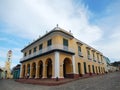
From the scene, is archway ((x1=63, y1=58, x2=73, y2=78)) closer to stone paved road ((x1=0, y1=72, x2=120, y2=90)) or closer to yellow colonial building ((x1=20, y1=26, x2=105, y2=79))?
yellow colonial building ((x1=20, y1=26, x2=105, y2=79))

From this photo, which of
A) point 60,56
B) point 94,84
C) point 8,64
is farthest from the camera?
point 8,64

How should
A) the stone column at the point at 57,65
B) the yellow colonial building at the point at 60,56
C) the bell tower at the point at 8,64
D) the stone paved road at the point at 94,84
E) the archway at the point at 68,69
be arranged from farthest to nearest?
1. the bell tower at the point at 8,64
2. the archway at the point at 68,69
3. the yellow colonial building at the point at 60,56
4. the stone column at the point at 57,65
5. the stone paved road at the point at 94,84

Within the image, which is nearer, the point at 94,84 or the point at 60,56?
the point at 94,84

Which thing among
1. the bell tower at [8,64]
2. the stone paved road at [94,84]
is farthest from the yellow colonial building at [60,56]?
the bell tower at [8,64]

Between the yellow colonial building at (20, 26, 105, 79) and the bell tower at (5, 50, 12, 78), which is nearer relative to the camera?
the yellow colonial building at (20, 26, 105, 79)

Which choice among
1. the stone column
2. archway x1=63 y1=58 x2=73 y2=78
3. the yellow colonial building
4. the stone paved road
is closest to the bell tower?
the yellow colonial building

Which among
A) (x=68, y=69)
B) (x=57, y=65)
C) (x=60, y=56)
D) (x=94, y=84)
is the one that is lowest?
(x=94, y=84)

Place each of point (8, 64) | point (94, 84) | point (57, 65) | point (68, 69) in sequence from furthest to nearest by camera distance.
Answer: point (8, 64)
point (68, 69)
point (57, 65)
point (94, 84)

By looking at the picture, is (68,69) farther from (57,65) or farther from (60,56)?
(57,65)

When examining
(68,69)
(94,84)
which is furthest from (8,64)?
(94,84)

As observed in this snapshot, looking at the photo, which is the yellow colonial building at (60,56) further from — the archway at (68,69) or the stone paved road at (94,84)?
the stone paved road at (94,84)

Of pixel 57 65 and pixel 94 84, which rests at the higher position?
pixel 57 65

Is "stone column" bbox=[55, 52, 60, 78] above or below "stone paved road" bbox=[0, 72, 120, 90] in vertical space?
above

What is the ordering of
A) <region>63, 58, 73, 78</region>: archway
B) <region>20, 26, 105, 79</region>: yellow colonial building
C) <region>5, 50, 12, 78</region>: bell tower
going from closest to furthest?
<region>20, 26, 105, 79</region>: yellow colonial building < <region>63, 58, 73, 78</region>: archway < <region>5, 50, 12, 78</region>: bell tower
